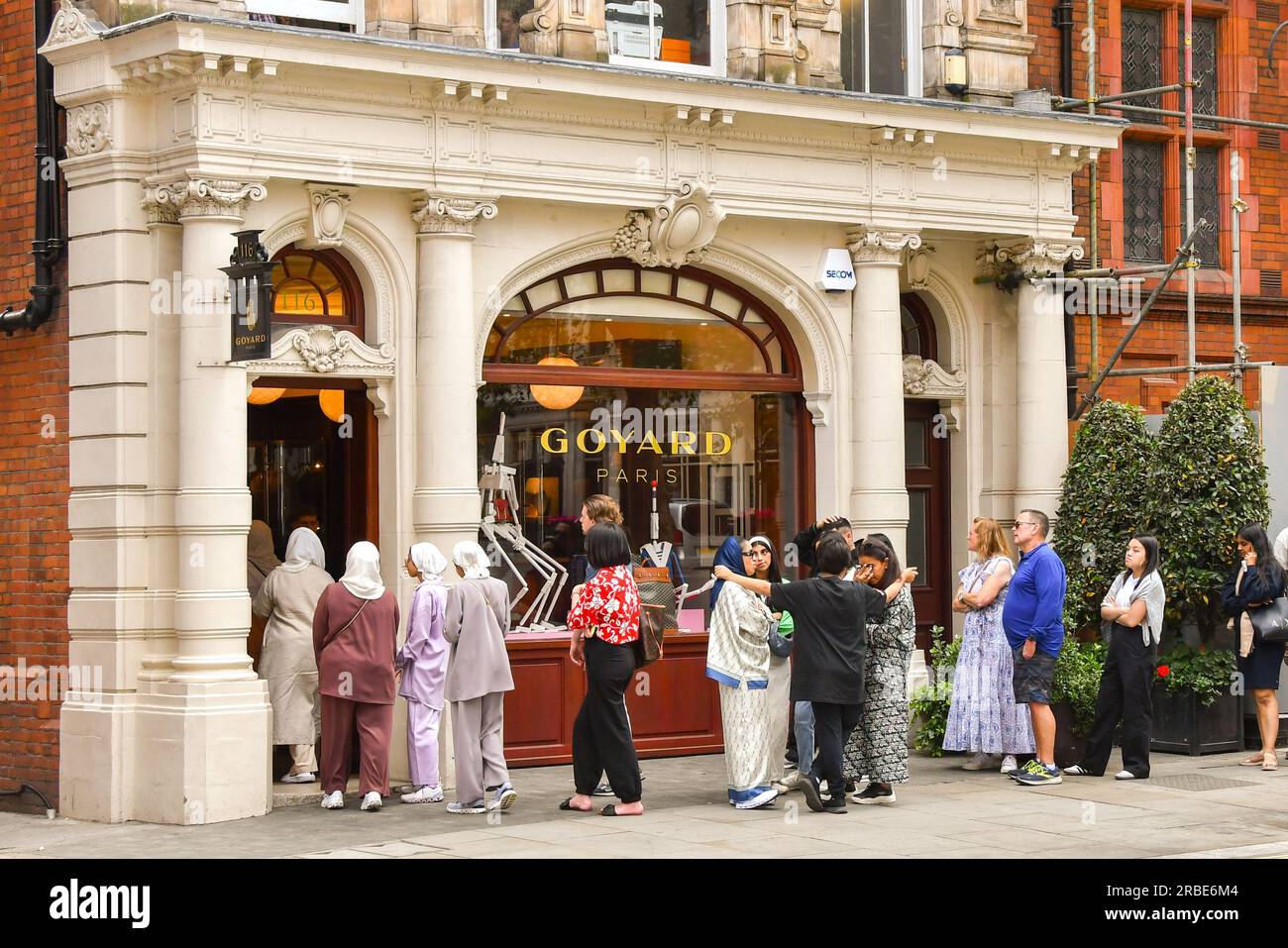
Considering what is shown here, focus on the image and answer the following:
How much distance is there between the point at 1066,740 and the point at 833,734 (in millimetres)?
2946

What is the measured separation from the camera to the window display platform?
49.8 ft

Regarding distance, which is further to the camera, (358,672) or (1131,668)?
(1131,668)

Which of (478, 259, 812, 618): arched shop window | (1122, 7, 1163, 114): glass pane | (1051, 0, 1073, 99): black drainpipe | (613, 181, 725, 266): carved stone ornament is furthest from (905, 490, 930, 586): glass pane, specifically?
(1122, 7, 1163, 114): glass pane

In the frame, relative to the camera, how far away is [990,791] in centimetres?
1377

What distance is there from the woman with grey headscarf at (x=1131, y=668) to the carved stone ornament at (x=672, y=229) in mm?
4136

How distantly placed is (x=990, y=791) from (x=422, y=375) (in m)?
5.07

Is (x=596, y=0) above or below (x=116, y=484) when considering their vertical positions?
above

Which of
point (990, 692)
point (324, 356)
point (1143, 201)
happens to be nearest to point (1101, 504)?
point (990, 692)

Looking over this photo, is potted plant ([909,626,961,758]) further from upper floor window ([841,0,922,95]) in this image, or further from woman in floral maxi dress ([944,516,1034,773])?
upper floor window ([841,0,922,95])

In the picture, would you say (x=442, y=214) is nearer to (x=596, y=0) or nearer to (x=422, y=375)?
(x=422, y=375)

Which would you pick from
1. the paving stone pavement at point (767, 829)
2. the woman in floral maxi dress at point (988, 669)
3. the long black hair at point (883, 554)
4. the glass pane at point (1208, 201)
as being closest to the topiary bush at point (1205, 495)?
the paving stone pavement at point (767, 829)

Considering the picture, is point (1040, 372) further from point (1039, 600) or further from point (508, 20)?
point (508, 20)

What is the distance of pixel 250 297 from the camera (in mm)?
13023

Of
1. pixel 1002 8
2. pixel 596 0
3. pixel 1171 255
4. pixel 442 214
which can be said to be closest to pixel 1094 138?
pixel 1002 8
